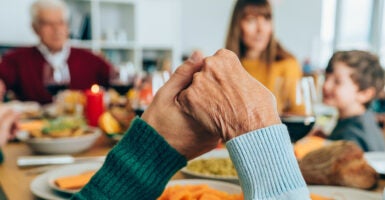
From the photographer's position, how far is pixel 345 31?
17.3 feet

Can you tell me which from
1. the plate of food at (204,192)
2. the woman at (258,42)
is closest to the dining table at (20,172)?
the plate of food at (204,192)

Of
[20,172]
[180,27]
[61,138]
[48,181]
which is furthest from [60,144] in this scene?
[180,27]

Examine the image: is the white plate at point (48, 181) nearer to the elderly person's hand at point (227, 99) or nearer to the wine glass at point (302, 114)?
the elderly person's hand at point (227, 99)

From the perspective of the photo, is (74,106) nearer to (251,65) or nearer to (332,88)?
(251,65)

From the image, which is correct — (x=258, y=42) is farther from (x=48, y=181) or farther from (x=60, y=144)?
(x=48, y=181)

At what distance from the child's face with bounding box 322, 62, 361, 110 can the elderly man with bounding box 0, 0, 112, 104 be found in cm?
180

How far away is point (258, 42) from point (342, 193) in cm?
148

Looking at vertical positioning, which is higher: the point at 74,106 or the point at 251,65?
the point at 251,65

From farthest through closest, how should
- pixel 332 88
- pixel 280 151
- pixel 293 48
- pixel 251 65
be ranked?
pixel 293 48, pixel 251 65, pixel 332 88, pixel 280 151

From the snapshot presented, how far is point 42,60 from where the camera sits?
2.74 m

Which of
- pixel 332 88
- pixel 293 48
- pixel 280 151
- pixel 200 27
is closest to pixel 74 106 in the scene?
pixel 332 88

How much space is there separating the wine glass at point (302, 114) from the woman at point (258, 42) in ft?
3.68

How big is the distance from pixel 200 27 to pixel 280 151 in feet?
13.4

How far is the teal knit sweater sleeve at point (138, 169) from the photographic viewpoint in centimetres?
54
